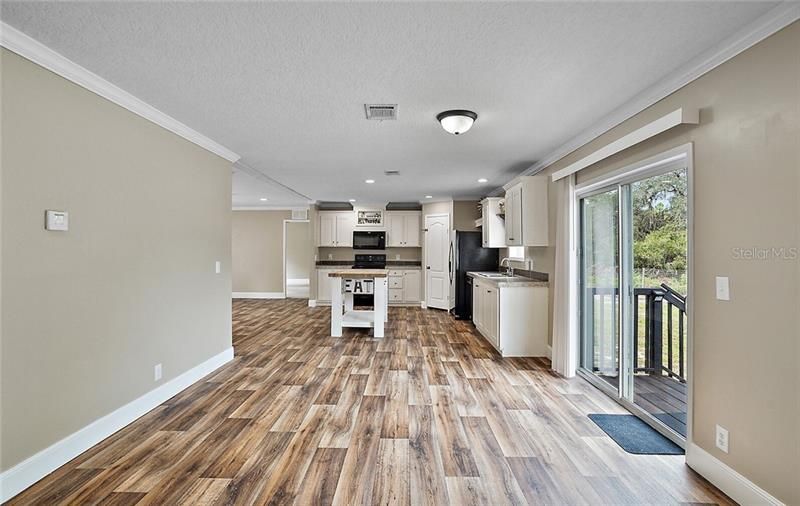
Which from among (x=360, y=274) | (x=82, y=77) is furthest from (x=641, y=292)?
(x=82, y=77)

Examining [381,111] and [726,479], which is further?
[381,111]

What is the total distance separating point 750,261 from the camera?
77.4 inches

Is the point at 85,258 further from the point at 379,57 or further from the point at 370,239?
the point at 370,239

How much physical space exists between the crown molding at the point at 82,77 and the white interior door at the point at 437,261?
5486mm

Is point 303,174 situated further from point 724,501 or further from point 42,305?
point 724,501

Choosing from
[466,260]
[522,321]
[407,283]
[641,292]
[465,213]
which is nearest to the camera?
[641,292]

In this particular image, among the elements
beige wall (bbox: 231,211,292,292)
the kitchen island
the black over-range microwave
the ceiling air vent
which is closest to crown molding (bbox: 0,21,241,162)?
the ceiling air vent

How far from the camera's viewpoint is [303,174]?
18.9ft

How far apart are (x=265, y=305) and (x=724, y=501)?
826cm

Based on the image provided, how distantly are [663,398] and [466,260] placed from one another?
15.2 feet

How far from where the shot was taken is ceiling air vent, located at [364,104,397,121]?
9.87ft

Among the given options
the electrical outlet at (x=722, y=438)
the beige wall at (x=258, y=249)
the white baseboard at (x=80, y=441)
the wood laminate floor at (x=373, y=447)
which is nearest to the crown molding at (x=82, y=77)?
the white baseboard at (x=80, y=441)

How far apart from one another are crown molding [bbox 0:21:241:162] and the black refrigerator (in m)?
4.87

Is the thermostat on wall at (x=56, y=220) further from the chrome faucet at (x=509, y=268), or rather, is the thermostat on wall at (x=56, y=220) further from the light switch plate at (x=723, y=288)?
the chrome faucet at (x=509, y=268)
